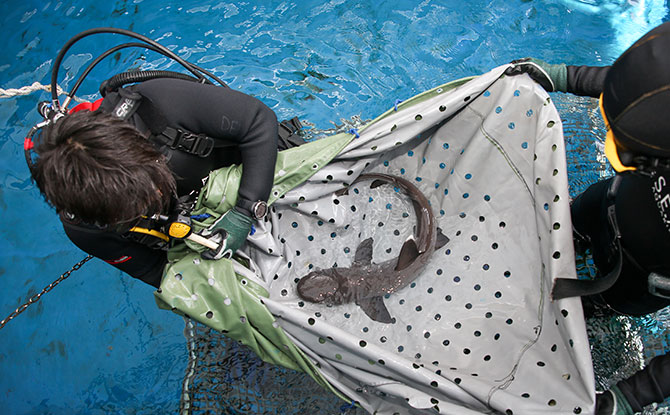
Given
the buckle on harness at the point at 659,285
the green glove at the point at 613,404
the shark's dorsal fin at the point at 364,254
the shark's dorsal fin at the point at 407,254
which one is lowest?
the shark's dorsal fin at the point at 364,254

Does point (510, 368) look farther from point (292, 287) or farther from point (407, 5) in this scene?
point (407, 5)

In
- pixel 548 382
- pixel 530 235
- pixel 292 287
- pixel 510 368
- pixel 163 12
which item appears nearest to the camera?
pixel 548 382

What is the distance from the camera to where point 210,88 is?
1.50 meters

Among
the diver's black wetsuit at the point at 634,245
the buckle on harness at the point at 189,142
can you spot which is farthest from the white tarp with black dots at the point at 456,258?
the buckle on harness at the point at 189,142

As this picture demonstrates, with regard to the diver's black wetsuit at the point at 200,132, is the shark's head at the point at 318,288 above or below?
below

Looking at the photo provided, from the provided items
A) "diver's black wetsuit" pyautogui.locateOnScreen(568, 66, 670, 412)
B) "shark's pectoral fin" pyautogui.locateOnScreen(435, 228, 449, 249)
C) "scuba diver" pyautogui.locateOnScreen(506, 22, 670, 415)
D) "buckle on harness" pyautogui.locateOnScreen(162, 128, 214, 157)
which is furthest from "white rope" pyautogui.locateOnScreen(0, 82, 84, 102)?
"diver's black wetsuit" pyautogui.locateOnScreen(568, 66, 670, 412)

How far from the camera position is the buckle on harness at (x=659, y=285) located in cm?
140

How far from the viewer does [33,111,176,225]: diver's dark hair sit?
117cm

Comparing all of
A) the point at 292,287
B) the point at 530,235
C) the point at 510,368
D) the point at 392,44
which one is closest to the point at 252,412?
the point at 292,287

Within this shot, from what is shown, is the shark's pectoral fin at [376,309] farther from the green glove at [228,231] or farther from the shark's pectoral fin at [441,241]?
the green glove at [228,231]

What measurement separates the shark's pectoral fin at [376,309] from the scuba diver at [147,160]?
65 centimetres

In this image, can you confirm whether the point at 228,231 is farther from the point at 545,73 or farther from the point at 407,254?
the point at 545,73

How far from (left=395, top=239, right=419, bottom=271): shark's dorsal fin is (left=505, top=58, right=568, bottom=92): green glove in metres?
0.82

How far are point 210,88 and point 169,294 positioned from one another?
745mm
